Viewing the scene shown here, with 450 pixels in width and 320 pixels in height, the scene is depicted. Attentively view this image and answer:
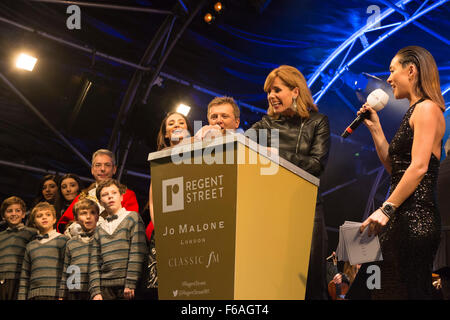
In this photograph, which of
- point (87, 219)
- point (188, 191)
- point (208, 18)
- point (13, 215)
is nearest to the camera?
point (188, 191)

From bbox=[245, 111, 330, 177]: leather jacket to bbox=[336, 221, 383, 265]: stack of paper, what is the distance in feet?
1.24

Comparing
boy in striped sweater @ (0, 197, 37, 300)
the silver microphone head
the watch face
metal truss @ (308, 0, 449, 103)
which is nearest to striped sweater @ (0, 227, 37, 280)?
boy in striped sweater @ (0, 197, 37, 300)

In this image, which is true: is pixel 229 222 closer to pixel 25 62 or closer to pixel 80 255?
pixel 80 255

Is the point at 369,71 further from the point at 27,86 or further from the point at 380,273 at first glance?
the point at 380,273

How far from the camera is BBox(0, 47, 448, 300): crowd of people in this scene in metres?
2.29

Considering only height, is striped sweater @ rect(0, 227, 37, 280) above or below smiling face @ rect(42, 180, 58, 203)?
below

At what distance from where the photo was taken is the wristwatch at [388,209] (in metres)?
2.29

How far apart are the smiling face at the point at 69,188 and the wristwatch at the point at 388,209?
3173 millimetres

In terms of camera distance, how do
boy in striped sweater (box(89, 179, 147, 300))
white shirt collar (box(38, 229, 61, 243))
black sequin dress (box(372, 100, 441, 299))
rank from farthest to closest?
white shirt collar (box(38, 229, 61, 243)), boy in striped sweater (box(89, 179, 147, 300)), black sequin dress (box(372, 100, 441, 299))

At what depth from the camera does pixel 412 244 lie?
227 cm

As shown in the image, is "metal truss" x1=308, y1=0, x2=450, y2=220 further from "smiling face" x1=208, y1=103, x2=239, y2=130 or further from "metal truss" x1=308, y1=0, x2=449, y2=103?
"smiling face" x1=208, y1=103, x2=239, y2=130

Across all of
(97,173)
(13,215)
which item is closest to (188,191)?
(97,173)

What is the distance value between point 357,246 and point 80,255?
2.12 meters
